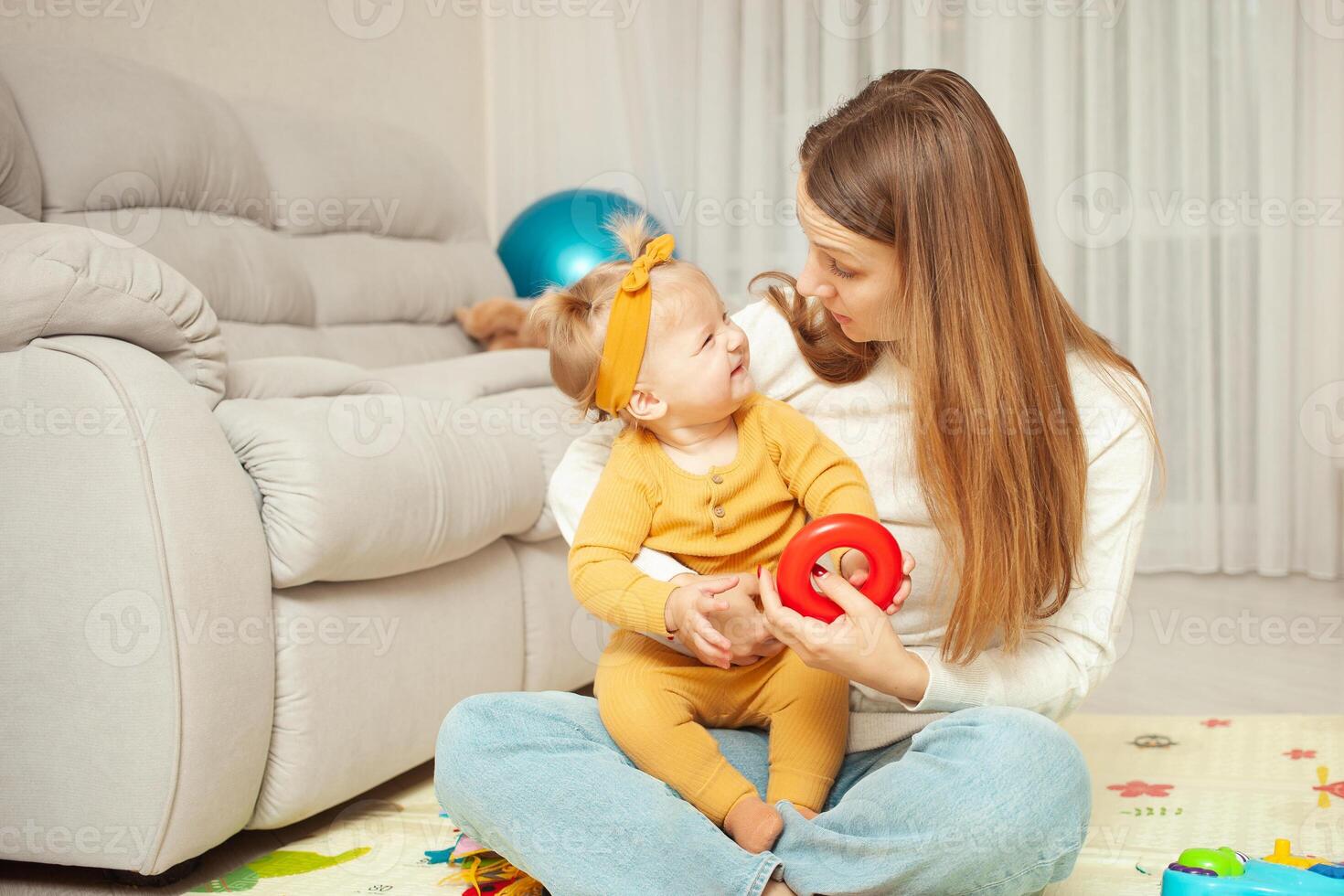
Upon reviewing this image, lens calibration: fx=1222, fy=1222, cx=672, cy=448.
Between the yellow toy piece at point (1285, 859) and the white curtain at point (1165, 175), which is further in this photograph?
the white curtain at point (1165, 175)

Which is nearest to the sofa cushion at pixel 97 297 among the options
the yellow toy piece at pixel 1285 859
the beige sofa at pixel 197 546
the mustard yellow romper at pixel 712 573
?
the beige sofa at pixel 197 546

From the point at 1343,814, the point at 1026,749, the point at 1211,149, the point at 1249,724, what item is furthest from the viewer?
the point at 1211,149

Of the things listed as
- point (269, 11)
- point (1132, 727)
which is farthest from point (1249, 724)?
point (269, 11)

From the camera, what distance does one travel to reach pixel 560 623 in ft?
6.54

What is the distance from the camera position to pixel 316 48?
3.16 meters

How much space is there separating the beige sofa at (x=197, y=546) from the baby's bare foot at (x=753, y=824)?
0.49 meters

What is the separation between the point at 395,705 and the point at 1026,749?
86 cm

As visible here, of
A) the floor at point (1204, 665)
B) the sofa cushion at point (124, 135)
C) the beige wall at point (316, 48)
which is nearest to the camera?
the floor at point (1204, 665)

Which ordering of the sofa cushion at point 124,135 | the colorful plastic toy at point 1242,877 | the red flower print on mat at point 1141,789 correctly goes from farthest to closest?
the sofa cushion at point 124,135 → the red flower print on mat at point 1141,789 → the colorful plastic toy at point 1242,877

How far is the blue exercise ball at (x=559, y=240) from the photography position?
324 centimetres

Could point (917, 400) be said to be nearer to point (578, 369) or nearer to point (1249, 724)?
point (578, 369)

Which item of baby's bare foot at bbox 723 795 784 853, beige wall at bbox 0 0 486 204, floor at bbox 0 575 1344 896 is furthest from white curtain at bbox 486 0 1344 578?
baby's bare foot at bbox 723 795 784 853

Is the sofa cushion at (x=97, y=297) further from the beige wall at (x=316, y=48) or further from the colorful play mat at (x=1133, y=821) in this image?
the beige wall at (x=316, y=48)

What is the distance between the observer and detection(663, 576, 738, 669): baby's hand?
1059 millimetres
